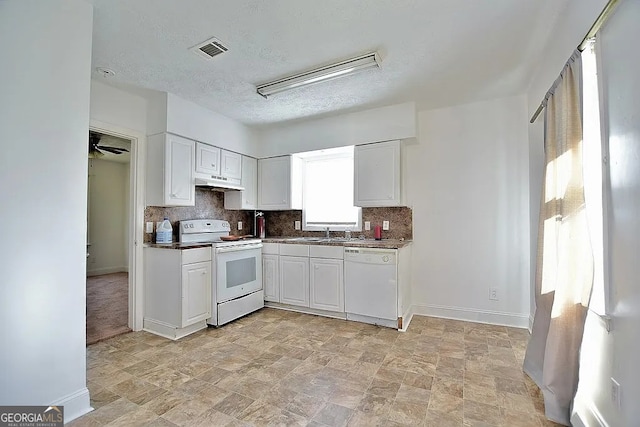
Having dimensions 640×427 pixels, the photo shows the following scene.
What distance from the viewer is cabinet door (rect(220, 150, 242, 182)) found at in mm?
3865

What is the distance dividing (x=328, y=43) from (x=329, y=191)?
7.54 feet

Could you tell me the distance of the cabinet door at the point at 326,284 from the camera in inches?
138

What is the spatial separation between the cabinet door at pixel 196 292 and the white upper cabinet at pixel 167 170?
2.54 ft

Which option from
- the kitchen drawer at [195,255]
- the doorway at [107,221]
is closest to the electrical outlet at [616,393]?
the kitchen drawer at [195,255]

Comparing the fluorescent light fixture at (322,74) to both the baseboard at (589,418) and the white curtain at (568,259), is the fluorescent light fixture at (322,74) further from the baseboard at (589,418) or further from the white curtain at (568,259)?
the baseboard at (589,418)

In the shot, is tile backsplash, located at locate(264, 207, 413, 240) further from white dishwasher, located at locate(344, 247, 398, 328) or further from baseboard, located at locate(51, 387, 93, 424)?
baseboard, located at locate(51, 387, 93, 424)

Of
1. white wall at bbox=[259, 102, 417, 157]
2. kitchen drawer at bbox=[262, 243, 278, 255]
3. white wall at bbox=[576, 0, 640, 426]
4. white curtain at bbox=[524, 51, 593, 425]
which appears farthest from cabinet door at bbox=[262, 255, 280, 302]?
white wall at bbox=[576, 0, 640, 426]

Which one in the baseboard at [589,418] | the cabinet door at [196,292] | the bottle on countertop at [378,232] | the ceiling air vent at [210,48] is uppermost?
the ceiling air vent at [210,48]

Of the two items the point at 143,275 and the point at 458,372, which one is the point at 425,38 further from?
the point at 143,275

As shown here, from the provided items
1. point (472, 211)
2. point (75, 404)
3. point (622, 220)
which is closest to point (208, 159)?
point (75, 404)

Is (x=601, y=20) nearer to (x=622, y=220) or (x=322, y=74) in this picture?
(x=622, y=220)

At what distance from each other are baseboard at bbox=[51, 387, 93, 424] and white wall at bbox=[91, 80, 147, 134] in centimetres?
237

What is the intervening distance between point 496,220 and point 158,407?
3.56 m

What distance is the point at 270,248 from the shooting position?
3.97 meters
